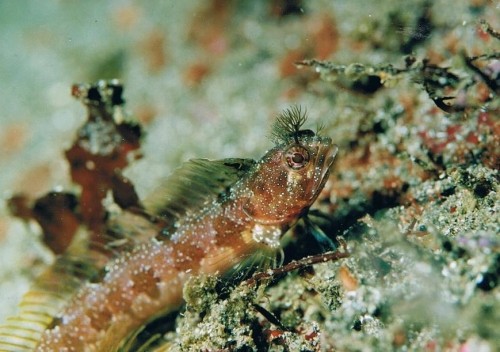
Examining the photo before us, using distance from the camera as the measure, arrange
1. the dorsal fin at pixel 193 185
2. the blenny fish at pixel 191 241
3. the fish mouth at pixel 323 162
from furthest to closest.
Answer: the dorsal fin at pixel 193 185 < the blenny fish at pixel 191 241 < the fish mouth at pixel 323 162

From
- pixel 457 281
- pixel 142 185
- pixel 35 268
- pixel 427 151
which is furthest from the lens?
pixel 142 185

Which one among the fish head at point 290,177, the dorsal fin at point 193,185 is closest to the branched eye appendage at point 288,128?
the fish head at point 290,177

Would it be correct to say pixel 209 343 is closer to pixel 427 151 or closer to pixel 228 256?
pixel 228 256

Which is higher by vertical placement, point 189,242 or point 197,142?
point 197,142

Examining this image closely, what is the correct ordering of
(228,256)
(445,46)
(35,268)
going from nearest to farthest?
(228,256), (445,46), (35,268)

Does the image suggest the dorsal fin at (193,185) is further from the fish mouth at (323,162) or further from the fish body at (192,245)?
the fish mouth at (323,162)

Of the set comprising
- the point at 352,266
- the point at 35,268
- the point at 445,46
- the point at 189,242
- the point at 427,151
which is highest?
the point at 35,268

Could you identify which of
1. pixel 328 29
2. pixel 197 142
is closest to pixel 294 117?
pixel 197 142

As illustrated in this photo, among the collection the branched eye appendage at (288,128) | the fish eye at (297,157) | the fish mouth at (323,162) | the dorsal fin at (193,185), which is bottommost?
the fish mouth at (323,162)

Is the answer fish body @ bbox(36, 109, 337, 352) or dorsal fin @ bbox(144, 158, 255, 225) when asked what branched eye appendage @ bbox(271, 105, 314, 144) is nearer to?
fish body @ bbox(36, 109, 337, 352)

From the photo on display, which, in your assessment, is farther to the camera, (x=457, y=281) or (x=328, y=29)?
(x=328, y=29)
